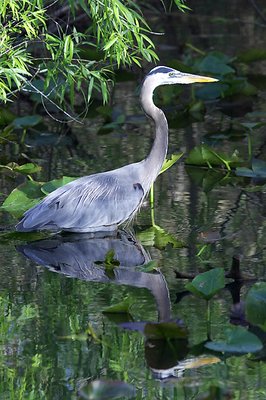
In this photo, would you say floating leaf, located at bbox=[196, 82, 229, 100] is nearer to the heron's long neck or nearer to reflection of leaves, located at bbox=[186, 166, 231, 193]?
reflection of leaves, located at bbox=[186, 166, 231, 193]

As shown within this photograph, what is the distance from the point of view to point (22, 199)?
329 inches

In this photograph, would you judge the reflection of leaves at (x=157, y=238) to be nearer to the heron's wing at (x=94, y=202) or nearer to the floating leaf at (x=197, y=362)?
the heron's wing at (x=94, y=202)

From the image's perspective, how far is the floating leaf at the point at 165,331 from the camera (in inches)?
226

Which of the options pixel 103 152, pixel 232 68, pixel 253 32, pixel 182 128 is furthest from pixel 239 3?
pixel 103 152

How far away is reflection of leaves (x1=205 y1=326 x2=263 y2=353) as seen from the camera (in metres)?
5.57

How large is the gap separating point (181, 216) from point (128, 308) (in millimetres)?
2263

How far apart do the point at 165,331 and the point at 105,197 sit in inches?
96.6

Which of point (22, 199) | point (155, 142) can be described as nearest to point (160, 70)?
point (155, 142)

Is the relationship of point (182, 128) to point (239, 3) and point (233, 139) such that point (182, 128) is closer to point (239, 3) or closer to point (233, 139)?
point (233, 139)

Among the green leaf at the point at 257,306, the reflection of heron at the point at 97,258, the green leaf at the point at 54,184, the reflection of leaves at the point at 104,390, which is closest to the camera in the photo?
the reflection of leaves at the point at 104,390

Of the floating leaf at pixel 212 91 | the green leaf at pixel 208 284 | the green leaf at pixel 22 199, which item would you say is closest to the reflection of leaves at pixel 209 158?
the green leaf at pixel 22 199

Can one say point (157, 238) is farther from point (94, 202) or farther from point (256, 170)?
point (256, 170)

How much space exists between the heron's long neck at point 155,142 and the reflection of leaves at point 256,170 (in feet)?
3.36

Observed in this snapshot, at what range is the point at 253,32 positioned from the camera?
16.0 meters
